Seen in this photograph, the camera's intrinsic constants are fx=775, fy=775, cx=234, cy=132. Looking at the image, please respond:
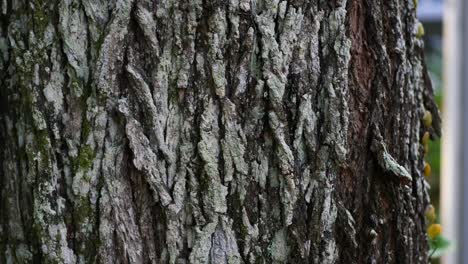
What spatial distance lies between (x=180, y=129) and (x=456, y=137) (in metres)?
2.36

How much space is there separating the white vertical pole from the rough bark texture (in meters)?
2.19

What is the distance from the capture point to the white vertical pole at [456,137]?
316 cm

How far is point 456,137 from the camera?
10.5ft

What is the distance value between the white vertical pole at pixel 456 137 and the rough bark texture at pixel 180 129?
2187mm

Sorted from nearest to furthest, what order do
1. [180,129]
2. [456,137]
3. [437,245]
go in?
1. [180,129]
2. [437,245]
3. [456,137]

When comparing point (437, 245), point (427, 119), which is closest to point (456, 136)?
point (437, 245)

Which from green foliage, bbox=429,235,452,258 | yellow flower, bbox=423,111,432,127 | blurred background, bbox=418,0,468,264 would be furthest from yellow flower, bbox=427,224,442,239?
blurred background, bbox=418,0,468,264

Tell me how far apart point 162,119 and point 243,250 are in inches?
8.3

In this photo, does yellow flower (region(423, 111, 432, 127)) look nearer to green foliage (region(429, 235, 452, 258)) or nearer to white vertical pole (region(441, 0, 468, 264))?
green foliage (region(429, 235, 452, 258))

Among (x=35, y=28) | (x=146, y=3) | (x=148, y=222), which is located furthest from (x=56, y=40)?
(x=148, y=222)

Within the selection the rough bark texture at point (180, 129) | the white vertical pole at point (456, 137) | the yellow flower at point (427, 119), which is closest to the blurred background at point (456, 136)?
the white vertical pole at point (456, 137)

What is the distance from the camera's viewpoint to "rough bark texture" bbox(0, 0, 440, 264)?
3.40ft

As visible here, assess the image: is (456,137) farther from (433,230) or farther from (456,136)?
(433,230)

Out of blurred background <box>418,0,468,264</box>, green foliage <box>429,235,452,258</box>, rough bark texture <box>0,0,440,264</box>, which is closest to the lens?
rough bark texture <box>0,0,440,264</box>
